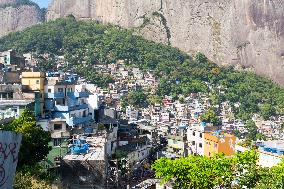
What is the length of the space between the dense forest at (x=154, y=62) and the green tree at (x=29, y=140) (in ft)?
162

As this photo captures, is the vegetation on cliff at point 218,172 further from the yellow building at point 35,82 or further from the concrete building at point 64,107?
the yellow building at point 35,82

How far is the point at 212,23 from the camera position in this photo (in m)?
94.0

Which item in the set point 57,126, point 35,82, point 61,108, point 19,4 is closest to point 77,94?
point 61,108

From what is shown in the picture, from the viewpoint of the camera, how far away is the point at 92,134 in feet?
83.3

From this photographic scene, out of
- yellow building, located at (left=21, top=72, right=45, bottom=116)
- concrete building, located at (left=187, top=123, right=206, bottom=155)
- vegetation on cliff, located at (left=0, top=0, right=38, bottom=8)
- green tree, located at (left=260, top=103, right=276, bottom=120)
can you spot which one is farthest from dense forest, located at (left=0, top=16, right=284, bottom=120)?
yellow building, located at (left=21, top=72, right=45, bottom=116)

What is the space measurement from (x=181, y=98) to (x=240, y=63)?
26091 mm

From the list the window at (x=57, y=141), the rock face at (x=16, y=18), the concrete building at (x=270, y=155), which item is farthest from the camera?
the rock face at (x=16, y=18)

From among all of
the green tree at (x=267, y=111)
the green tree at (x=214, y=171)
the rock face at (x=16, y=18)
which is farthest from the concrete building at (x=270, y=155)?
the rock face at (x=16, y=18)

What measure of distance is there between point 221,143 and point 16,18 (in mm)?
87235

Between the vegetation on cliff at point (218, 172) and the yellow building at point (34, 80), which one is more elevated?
the yellow building at point (34, 80)

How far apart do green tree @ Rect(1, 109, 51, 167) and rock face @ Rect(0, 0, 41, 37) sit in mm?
92571

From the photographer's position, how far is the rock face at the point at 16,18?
10722 centimetres

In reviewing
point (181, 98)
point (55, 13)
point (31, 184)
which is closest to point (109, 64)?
point (181, 98)

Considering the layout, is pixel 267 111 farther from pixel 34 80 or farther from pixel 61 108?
pixel 34 80
